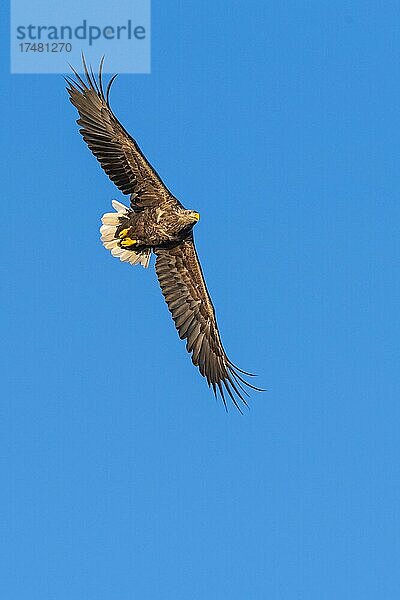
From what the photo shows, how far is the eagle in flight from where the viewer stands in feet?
47.7

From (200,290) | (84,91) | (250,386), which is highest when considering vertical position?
(84,91)

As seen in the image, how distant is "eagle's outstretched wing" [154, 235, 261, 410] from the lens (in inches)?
615

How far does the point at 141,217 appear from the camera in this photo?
A: 14.7 meters

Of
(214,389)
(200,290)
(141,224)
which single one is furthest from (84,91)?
(214,389)

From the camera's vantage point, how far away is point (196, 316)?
15.8 m

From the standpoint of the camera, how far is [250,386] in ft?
50.7

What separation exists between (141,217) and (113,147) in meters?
0.79

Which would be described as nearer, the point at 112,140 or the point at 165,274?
the point at 112,140

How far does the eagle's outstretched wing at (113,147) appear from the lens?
1454 centimetres

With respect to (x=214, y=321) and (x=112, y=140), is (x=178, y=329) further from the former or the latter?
(x=112, y=140)

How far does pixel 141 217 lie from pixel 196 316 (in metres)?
1.67

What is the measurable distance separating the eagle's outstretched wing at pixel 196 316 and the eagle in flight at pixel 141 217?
11 mm

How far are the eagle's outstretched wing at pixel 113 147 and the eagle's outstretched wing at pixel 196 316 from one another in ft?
3.73

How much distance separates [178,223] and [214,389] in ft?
7.25
